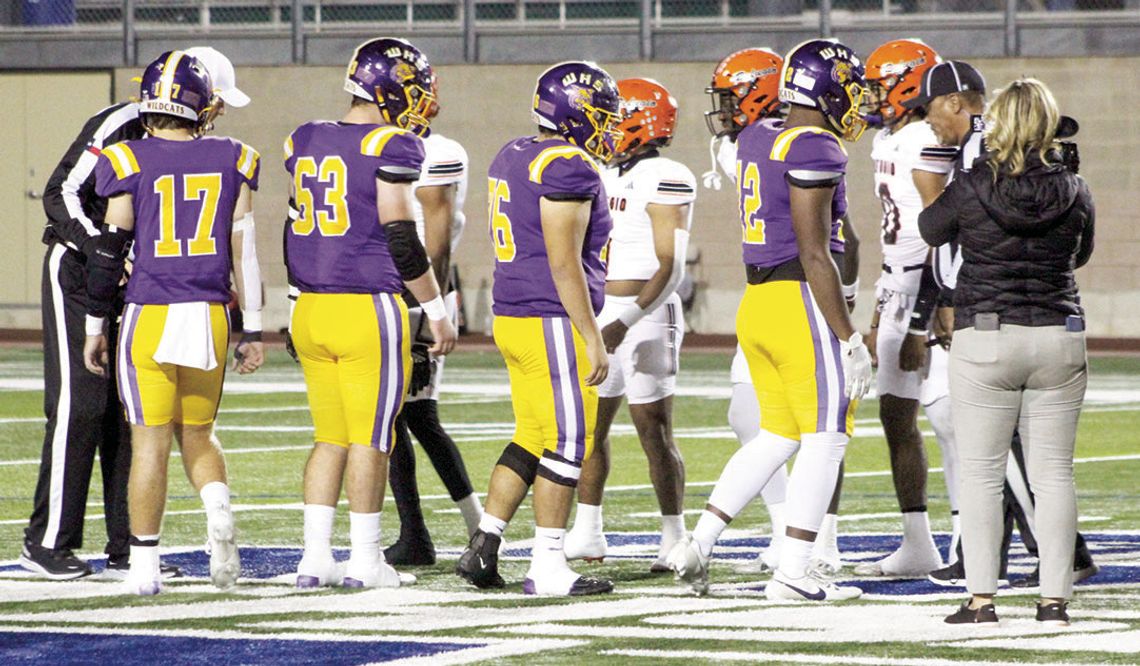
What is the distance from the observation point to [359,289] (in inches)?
296

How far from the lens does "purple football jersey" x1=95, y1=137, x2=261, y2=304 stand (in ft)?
24.3

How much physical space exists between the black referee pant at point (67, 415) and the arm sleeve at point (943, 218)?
3139mm

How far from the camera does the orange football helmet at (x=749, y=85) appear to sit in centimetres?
833

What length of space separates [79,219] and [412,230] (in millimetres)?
1363

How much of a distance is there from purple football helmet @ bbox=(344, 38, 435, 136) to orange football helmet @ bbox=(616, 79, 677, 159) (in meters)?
1.10

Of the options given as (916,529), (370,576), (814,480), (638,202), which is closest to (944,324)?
(814,480)

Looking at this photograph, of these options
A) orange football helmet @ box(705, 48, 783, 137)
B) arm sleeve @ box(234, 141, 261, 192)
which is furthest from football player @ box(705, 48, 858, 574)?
arm sleeve @ box(234, 141, 261, 192)

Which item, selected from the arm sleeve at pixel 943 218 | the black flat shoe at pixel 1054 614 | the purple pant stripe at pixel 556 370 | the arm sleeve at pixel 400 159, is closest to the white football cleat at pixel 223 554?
the purple pant stripe at pixel 556 370

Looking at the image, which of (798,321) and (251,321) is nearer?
(798,321)

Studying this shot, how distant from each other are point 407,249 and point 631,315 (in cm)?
129

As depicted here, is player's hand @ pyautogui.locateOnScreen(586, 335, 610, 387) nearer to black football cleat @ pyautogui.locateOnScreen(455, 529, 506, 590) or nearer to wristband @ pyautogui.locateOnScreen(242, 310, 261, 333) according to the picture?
black football cleat @ pyautogui.locateOnScreen(455, 529, 506, 590)

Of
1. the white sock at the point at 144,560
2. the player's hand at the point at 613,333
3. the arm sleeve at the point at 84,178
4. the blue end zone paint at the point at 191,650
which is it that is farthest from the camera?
the player's hand at the point at 613,333

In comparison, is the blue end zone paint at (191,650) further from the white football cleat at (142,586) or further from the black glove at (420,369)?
the black glove at (420,369)

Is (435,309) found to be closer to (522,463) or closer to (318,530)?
(522,463)
